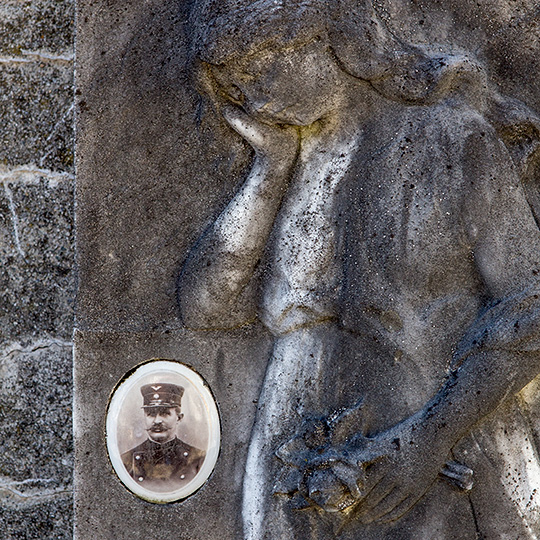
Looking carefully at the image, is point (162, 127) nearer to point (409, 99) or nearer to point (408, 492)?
point (409, 99)

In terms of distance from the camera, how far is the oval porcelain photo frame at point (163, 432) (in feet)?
9.80

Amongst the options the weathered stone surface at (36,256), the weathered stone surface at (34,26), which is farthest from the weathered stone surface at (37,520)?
the weathered stone surface at (34,26)

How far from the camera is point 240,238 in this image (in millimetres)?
2912

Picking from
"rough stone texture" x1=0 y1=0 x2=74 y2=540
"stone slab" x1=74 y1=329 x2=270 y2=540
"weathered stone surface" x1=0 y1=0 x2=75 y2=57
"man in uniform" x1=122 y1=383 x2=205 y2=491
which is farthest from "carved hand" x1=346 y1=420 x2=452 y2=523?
"weathered stone surface" x1=0 y1=0 x2=75 y2=57

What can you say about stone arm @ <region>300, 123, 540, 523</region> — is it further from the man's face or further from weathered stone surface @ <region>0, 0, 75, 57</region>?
weathered stone surface @ <region>0, 0, 75, 57</region>

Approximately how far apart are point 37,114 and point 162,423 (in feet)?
4.16

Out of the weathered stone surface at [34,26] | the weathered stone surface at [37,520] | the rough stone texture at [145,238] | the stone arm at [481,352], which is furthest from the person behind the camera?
the weathered stone surface at [37,520]

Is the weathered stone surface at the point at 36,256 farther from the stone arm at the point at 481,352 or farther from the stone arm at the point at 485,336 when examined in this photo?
the stone arm at the point at 485,336

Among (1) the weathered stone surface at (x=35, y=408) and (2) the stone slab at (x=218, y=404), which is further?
(1) the weathered stone surface at (x=35, y=408)

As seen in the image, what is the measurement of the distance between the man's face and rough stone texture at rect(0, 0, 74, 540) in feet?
2.74

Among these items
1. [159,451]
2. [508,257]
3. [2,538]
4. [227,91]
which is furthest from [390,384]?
[2,538]

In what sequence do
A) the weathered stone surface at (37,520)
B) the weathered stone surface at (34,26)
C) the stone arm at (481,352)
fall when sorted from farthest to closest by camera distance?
the weathered stone surface at (37,520) → the weathered stone surface at (34,26) → the stone arm at (481,352)

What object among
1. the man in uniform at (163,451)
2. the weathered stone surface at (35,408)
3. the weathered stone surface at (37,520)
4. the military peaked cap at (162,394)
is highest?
the military peaked cap at (162,394)

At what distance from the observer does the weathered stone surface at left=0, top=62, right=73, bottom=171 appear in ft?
12.0
